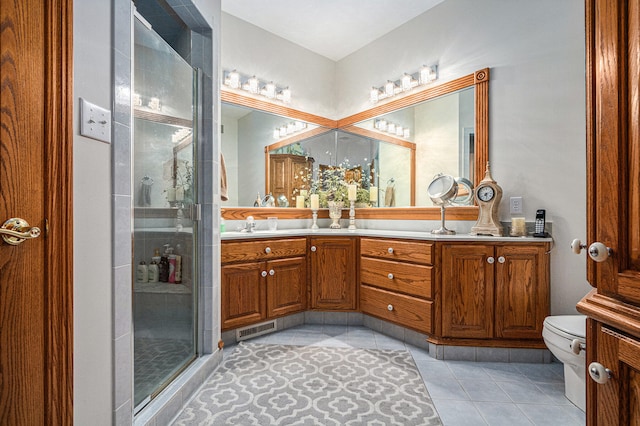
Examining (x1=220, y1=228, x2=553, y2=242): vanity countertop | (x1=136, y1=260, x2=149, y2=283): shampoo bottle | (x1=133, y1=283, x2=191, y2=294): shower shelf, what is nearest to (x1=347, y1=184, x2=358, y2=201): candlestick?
(x1=220, y1=228, x2=553, y2=242): vanity countertop

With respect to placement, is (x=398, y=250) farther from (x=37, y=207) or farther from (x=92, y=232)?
(x=37, y=207)

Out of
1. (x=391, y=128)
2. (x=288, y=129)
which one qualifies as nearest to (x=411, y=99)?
(x=391, y=128)

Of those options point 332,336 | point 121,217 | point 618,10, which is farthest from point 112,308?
point 332,336

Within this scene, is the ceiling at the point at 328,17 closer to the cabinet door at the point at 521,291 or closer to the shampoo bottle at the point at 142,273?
the cabinet door at the point at 521,291

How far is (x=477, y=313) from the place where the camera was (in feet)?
7.13

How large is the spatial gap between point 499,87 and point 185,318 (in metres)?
2.81

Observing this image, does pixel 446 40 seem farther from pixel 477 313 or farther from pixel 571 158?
pixel 477 313

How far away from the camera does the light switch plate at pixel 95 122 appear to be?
1.02 meters

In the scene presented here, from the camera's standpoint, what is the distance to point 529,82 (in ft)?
7.55

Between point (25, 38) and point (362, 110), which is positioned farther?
point (362, 110)

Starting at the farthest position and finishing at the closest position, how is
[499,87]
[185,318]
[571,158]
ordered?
[499,87] < [571,158] < [185,318]

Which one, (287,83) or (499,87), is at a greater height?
(287,83)

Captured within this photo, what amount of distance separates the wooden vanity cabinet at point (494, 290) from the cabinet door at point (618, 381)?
60.9 inches

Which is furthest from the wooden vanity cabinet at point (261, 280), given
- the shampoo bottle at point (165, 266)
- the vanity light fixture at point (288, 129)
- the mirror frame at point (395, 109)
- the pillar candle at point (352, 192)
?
the vanity light fixture at point (288, 129)
